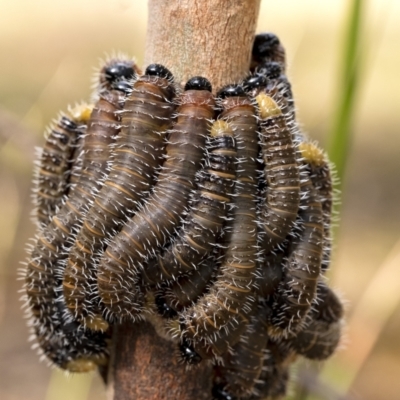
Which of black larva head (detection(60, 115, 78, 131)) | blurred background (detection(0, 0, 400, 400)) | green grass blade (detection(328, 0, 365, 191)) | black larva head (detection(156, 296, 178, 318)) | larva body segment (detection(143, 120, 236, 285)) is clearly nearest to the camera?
larva body segment (detection(143, 120, 236, 285))

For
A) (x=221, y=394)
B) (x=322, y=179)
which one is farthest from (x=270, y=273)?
(x=221, y=394)

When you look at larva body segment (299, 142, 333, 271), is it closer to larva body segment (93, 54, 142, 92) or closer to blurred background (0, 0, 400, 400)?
larva body segment (93, 54, 142, 92)

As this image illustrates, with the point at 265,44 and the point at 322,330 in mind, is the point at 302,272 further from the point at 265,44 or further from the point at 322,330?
the point at 265,44

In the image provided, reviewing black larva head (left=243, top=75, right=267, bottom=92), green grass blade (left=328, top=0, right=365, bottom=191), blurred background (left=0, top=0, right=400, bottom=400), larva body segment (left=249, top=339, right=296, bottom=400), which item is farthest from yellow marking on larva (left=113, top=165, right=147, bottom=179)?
blurred background (left=0, top=0, right=400, bottom=400)

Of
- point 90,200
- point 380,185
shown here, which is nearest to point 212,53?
point 90,200

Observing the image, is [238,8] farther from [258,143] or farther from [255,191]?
[255,191]

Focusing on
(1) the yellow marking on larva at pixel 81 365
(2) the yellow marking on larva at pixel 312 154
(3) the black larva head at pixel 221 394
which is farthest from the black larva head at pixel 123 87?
(3) the black larva head at pixel 221 394

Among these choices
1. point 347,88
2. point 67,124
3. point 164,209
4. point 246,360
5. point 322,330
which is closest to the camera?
point 164,209
